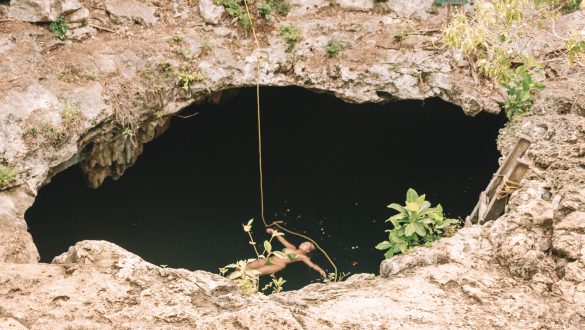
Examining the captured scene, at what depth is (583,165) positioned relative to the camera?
464 centimetres

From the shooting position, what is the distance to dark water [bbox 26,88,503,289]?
8.66 metres

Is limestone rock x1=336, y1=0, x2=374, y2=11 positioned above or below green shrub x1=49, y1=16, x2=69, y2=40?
above

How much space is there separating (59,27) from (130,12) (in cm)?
88

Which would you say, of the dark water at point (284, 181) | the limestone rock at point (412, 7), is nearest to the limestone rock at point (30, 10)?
the dark water at point (284, 181)

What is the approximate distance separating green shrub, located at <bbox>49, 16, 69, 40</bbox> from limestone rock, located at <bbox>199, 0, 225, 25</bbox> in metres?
1.70

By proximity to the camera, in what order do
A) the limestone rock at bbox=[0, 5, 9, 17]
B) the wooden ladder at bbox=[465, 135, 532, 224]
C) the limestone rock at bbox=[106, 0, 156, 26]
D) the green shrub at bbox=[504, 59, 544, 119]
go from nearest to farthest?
the wooden ladder at bbox=[465, 135, 532, 224]
the limestone rock at bbox=[0, 5, 9, 17]
the green shrub at bbox=[504, 59, 544, 119]
the limestone rock at bbox=[106, 0, 156, 26]

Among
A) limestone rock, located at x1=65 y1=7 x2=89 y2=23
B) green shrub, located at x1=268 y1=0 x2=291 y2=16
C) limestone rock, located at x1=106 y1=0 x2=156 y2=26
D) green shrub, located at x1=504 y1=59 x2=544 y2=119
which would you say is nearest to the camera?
green shrub, located at x1=504 y1=59 x2=544 y2=119

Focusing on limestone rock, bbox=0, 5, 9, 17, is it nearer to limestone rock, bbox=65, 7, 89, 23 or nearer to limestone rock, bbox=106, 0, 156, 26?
limestone rock, bbox=65, 7, 89, 23

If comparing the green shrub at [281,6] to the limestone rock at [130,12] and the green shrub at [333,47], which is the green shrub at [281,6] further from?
the limestone rock at [130,12]

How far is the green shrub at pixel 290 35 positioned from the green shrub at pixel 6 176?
140 inches

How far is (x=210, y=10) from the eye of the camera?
23.6 ft

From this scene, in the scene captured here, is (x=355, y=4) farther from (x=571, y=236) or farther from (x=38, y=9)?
(x=571, y=236)

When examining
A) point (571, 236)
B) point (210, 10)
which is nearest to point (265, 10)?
point (210, 10)

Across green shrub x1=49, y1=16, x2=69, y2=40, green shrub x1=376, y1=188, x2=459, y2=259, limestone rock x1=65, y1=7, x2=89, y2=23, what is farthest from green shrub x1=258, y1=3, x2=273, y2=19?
Answer: green shrub x1=376, y1=188, x2=459, y2=259
